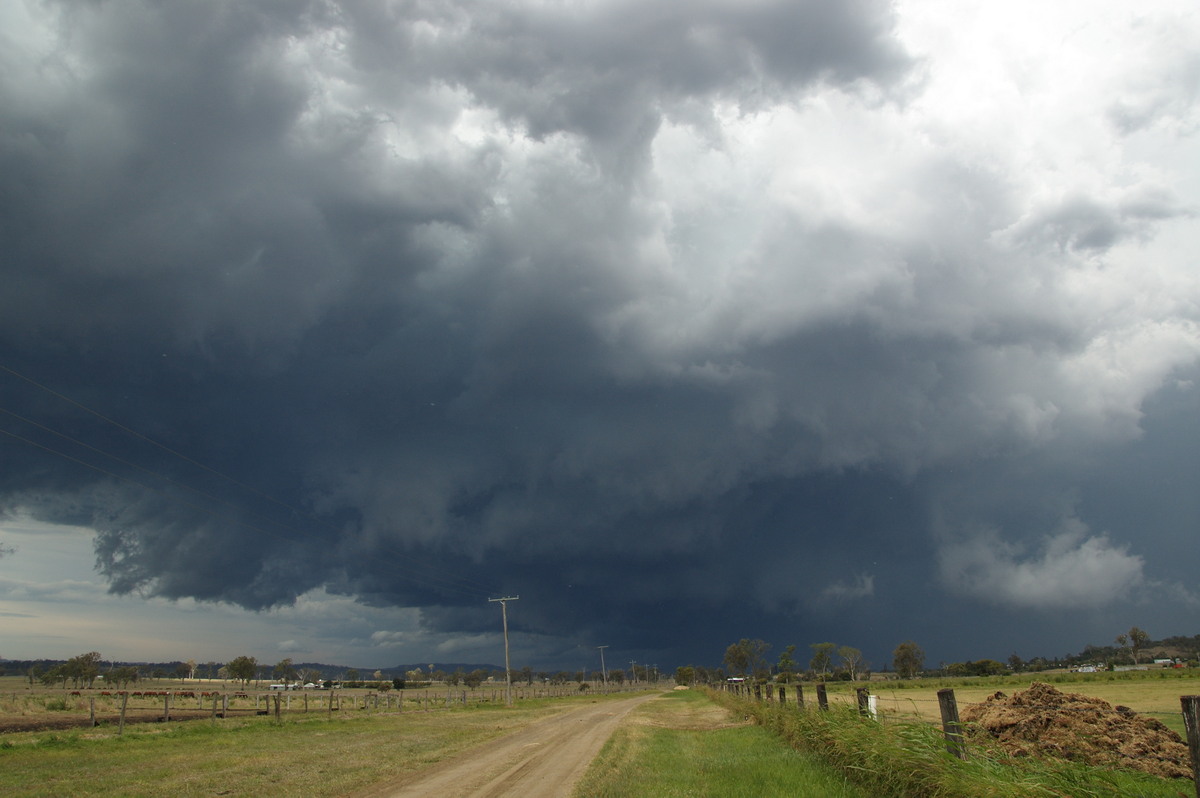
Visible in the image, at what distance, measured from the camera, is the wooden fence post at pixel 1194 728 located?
6.32 m

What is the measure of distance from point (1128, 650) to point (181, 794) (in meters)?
246

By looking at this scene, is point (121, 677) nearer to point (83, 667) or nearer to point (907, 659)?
point (83, 667)

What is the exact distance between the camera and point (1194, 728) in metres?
6.46

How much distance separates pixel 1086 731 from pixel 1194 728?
12.6 meters

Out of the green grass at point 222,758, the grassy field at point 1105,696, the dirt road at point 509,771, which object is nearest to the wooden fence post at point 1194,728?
the grassy field at point 1105,696

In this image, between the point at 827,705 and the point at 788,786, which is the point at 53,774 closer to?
the point at 788,786

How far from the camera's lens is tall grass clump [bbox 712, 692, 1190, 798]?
8609 millimetres

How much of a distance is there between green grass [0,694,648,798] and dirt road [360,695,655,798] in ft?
3.49

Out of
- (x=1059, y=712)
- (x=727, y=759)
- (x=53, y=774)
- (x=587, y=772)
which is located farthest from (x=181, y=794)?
(x=1059, y=712)

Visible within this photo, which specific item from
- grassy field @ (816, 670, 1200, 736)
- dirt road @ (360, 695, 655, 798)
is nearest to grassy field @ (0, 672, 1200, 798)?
grassy field @ (816, 670, 1200, 736)

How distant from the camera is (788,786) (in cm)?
1449

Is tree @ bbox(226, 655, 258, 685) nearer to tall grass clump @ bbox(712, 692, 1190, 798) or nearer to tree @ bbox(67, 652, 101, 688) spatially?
tree @ bbox(67, 652, 101, 688)

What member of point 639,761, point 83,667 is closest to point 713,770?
point 639,761

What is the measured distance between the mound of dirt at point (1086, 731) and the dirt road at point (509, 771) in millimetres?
10514
